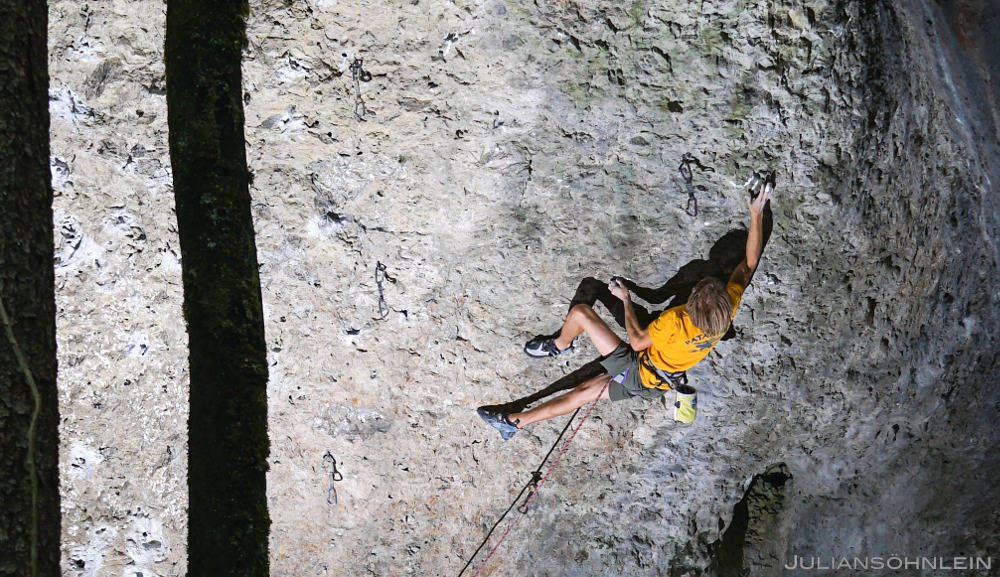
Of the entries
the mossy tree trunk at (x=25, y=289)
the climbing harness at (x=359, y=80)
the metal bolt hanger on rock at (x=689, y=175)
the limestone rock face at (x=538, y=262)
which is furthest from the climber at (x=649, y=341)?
the mossy tree trunk at (x=25, y=289)

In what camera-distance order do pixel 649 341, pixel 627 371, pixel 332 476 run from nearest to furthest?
pixel 649 341 → pixel 627 371 → pixel 332 476

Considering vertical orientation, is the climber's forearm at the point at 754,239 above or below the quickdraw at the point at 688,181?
below

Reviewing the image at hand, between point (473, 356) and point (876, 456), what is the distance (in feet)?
9.59

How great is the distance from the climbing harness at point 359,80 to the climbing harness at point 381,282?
36.8 inches

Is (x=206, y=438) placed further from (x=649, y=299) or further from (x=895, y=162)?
(x=895, y=162)

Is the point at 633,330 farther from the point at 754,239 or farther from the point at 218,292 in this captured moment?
the point at 218,292

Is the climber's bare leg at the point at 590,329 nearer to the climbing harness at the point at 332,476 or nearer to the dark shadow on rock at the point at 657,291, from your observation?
the dark shadow on rock at the point at 657,291

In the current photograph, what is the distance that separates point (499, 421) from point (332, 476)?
1221mm

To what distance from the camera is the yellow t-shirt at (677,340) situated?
11.3 feet

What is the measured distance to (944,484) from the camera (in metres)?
4.30

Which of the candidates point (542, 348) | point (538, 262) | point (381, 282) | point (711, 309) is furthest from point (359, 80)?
point (711, 309)

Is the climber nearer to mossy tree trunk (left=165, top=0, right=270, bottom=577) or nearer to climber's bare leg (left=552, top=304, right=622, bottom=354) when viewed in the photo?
climber's bare leg (left=552, top=304, right=622, bottom=354)

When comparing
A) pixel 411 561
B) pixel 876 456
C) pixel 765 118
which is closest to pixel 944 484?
pixel 876 456

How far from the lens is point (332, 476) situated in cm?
413
